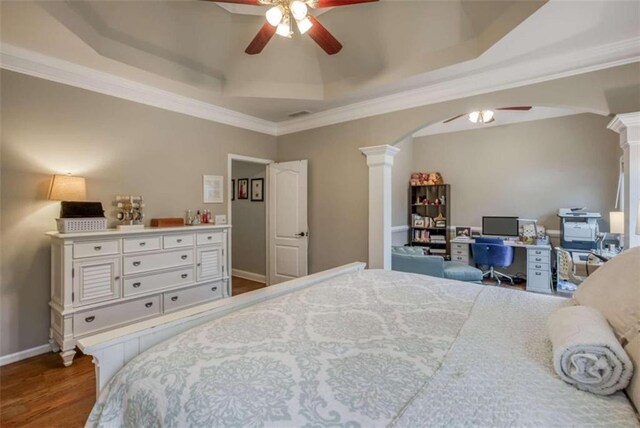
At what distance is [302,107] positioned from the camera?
3.85 metres

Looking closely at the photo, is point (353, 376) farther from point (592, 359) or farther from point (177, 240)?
point (177, 240)

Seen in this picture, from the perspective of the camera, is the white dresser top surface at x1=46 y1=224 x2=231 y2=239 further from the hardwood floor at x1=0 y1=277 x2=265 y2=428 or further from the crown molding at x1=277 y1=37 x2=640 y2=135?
the crown molding at x1=277 y1=37 x2=640 y2=135

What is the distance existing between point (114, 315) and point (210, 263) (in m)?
1.05

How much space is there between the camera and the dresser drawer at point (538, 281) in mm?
4586

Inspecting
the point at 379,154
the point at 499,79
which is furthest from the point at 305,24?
the point at 499,79

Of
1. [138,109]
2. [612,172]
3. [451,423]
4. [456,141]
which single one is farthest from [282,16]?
[612,172]

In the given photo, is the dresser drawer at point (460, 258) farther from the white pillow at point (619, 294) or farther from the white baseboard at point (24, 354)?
the white baseboard at point (24, 354)

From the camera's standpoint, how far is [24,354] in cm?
258

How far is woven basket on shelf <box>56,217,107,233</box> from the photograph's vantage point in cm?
251

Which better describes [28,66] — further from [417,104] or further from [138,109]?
[417,104]

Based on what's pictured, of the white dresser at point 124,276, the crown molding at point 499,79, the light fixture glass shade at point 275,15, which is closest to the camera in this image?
the light fixture glass shade at point 275,15

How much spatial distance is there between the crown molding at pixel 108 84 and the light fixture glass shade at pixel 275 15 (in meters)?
1.94

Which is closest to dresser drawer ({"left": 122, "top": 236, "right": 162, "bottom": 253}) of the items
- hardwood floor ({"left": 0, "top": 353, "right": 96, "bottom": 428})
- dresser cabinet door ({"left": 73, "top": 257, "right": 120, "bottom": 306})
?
dresser cabinet door ({"left": 73, "top": 257, "right": 120, "bottom": 306})

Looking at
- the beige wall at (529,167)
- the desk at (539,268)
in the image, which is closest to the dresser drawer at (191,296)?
the desk at (539,268)
